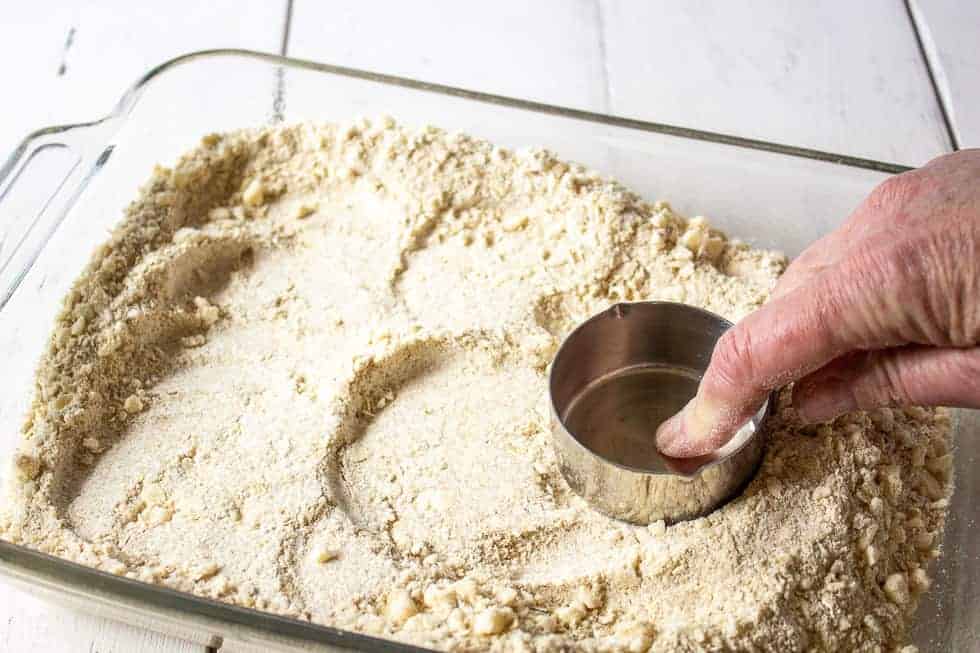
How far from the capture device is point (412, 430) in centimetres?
143

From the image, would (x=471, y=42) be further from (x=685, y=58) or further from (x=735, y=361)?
(x=735, y=361)

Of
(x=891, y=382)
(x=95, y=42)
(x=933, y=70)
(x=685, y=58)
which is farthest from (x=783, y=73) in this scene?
(x=95, y=42)

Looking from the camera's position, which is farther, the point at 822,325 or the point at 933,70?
the point at 933,70

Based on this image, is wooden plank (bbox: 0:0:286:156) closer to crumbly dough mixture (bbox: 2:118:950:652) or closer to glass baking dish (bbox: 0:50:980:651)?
glass baking dish (bbox: 0:50:980:651)

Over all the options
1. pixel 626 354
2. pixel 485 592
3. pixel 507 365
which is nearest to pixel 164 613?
pixel 485 592

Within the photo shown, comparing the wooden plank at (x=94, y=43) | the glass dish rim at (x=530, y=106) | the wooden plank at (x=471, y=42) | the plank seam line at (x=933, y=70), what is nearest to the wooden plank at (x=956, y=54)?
the plank seam line at (x=933, y=70)

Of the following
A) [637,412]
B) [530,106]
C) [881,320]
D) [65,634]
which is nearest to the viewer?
[881,320]

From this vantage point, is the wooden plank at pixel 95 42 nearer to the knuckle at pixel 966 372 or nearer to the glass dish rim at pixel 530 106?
the glass dish rim at pixel 530 106

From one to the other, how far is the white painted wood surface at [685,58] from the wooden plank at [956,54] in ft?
0.10

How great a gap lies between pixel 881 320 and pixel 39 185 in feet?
3.87

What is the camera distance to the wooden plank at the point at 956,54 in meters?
2.04

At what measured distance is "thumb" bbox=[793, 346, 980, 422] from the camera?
3.75 ft

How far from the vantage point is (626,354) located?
60.2 inches

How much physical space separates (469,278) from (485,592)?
499mm
